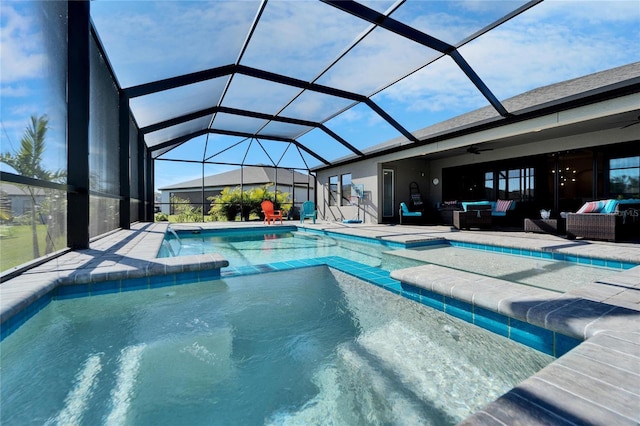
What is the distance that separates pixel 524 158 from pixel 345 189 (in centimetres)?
579

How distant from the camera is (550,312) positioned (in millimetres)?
1664

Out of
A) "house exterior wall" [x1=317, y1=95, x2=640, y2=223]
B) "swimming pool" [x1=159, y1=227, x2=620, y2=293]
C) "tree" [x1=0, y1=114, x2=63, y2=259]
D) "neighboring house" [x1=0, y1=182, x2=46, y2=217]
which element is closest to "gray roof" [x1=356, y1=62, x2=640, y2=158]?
"house exterior wall" [x1=317, y1=95, x2=640, y2=223]

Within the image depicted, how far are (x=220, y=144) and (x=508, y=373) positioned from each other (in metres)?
10.8

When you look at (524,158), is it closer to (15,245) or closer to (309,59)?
(309,59)

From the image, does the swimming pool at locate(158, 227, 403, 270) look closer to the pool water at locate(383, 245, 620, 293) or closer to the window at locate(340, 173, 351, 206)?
the pool water at locate(383, 245, 620, 293)

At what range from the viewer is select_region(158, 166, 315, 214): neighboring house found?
702 inches

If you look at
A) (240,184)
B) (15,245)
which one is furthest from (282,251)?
(240,184)

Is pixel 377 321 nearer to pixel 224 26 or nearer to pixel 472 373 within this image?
pixel 472 373

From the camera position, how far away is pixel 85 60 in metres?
3.51

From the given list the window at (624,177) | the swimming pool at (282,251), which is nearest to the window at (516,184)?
the window at (624,177)

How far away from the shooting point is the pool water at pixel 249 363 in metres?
1.36

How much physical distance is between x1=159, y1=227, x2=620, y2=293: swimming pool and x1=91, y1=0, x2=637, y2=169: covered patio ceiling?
2.99 meters

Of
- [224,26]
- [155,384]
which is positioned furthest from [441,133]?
[155,384]

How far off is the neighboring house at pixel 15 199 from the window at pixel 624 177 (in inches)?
392
